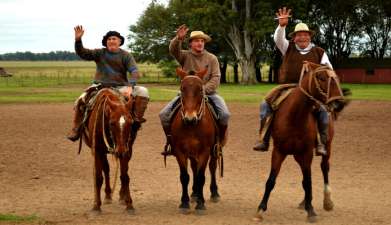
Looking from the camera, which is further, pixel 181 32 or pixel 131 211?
pixel 181 32

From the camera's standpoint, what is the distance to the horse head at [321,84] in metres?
9.02

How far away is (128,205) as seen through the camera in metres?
10.1

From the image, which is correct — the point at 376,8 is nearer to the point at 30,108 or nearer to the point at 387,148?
the point at 30,108

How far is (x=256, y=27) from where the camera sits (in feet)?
203

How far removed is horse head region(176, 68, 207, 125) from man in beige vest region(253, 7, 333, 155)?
0.99m

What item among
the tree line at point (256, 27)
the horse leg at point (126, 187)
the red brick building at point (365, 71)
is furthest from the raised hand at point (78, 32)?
the red brick building at point (365, 71)

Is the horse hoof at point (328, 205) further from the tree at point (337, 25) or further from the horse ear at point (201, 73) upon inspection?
the tree at point (337, 25)

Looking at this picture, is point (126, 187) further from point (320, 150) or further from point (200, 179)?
point (320, 150)

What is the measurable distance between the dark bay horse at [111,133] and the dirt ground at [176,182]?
0.47 metres

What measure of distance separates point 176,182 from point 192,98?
350cm

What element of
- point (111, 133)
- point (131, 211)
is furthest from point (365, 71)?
point (111, 133)

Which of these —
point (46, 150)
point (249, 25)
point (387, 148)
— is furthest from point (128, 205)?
point (249, 25)

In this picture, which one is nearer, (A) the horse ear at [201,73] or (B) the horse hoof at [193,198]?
(A) the horse ear at [201,73]

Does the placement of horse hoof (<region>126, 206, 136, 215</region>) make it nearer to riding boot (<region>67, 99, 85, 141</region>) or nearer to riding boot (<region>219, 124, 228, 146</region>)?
riding boot (<region>67, 99, 85, 141</region>)
